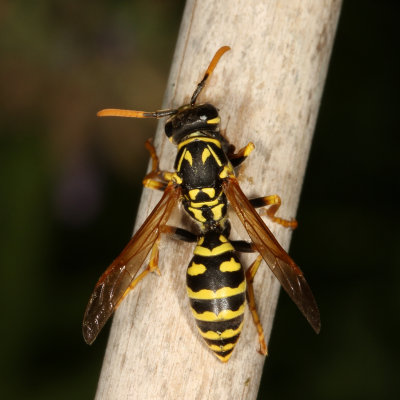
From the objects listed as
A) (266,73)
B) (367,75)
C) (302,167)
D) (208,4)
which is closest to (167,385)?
(302,167)

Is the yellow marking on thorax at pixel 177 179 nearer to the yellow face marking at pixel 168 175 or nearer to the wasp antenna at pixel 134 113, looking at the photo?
the yellow face marking at pixel 168 175

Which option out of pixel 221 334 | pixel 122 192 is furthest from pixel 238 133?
pixel 122 192

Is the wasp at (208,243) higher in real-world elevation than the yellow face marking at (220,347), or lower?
higher

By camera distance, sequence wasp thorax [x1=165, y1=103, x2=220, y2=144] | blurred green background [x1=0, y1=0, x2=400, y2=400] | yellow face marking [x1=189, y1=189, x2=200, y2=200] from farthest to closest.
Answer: blurred green background [x1=0, y1=0, x2=400, y2=400] < yellow face marking [x1=189, y1=189, x2=200, y2=200] < wasp thorax [x1=165, y1=103, x2=220, y2=144]

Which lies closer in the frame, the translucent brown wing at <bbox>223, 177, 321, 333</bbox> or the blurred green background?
the translucent brown wing at <bbox>223, 177, 321, 333</bbox>

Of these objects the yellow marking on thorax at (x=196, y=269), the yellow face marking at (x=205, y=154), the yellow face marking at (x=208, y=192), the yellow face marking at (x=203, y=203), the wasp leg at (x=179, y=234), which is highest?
the yellow face marking at (x=205, y=154)

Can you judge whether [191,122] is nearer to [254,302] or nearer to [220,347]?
[254,302]

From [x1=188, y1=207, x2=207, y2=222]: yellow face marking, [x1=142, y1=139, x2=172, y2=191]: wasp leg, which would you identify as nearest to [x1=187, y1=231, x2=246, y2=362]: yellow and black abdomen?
[x1=188, y1=207, x2=207, y2=222]: yellow face marking

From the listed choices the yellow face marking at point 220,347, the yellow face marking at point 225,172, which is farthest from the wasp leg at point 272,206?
the yellow face marking at point 220,347

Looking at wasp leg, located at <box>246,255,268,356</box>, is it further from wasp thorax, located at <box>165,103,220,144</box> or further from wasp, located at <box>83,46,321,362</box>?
wasp thorax, located at <box>165,103,220,144</box>
